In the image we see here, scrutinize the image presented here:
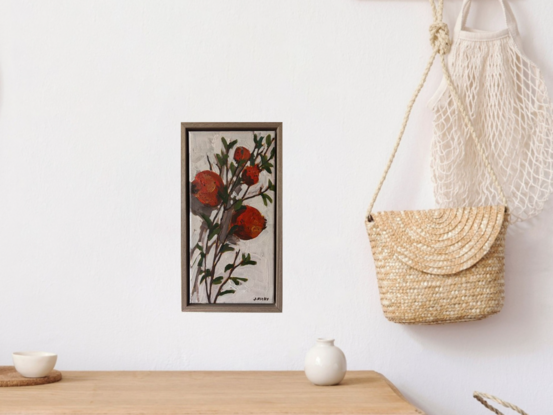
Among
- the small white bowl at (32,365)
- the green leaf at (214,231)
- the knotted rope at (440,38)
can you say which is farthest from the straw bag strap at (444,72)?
the small white bowl at (32,365)

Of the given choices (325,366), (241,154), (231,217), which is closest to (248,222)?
(231,217)

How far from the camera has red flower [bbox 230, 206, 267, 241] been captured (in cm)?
145

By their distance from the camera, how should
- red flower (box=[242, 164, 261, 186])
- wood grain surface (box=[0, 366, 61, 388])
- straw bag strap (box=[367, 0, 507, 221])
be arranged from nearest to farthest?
wood grain surface (box=[0, 366, 61, 388]) < straw bag strap (box=[367, 0, 507, 221]) < red flower (box=[242, 164, 261, 186])

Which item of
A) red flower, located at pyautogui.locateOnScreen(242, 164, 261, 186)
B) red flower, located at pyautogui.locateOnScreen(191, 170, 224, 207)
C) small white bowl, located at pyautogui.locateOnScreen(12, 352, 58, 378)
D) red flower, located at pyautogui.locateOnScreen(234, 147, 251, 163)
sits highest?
red flower, located at pyautogui.locateOnScreen(234, 147, 251, 163)

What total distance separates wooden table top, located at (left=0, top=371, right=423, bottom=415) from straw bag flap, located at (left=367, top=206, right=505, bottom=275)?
0.30m

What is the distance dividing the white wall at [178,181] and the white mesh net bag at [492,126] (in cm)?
6

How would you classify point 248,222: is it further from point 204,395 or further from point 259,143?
point 204,395

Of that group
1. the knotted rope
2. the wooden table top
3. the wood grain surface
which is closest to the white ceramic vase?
the wooden table top

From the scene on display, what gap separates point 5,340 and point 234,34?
3.25 ft

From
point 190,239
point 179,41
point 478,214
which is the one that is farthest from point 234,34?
point 478,214

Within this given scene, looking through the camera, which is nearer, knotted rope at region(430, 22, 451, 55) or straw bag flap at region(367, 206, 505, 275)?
straw bag flap at region(367, 206, 505, 275)

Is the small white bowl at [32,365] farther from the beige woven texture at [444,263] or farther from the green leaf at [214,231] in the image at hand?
the beige woven texture at [444,263]

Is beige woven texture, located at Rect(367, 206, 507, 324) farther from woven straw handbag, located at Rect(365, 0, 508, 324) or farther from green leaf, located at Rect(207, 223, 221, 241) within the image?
green leaf, located at Rect(207, 223, 221, 241)

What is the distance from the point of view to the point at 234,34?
57.5 inches
